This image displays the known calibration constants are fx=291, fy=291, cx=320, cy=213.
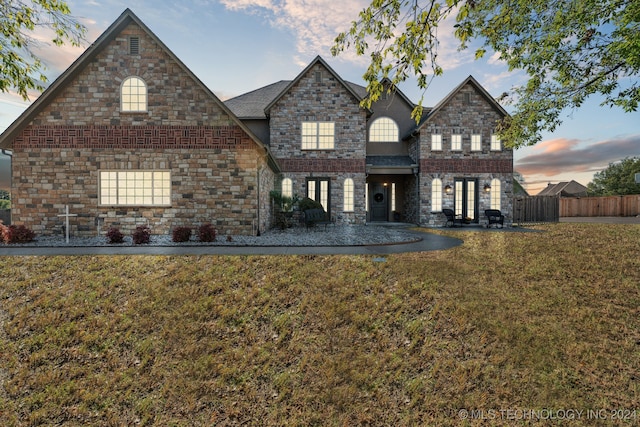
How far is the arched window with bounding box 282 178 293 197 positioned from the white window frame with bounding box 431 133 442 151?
340 inches

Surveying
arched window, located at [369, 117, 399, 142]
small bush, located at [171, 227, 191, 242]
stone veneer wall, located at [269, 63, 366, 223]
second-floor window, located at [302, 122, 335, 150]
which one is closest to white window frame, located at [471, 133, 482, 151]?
arched window, located at [369, 117, 399, 142]

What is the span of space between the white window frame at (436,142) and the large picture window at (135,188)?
556 inches

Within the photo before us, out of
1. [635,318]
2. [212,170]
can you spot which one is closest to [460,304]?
[635,318]

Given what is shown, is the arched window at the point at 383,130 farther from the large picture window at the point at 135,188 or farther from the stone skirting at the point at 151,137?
the large picture window at the point at 135,188

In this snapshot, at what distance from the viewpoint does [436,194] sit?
56.8 ft

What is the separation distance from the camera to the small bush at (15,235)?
9609 mm

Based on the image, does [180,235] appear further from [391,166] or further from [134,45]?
[391,166]

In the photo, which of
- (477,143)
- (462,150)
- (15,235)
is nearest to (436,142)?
(462,150)

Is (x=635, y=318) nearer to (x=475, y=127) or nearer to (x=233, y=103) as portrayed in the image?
(x=475, y=127)

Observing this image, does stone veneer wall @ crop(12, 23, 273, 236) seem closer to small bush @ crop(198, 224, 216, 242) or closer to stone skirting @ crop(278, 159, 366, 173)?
small bush @ crop(198, 224, 216, 242)

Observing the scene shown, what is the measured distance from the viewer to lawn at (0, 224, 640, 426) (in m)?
3.29

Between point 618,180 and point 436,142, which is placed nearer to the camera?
point 436,142

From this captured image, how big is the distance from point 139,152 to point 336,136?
956 cm

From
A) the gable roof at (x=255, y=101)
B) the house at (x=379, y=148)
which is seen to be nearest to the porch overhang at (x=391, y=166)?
the house at (x=379, y=148)
